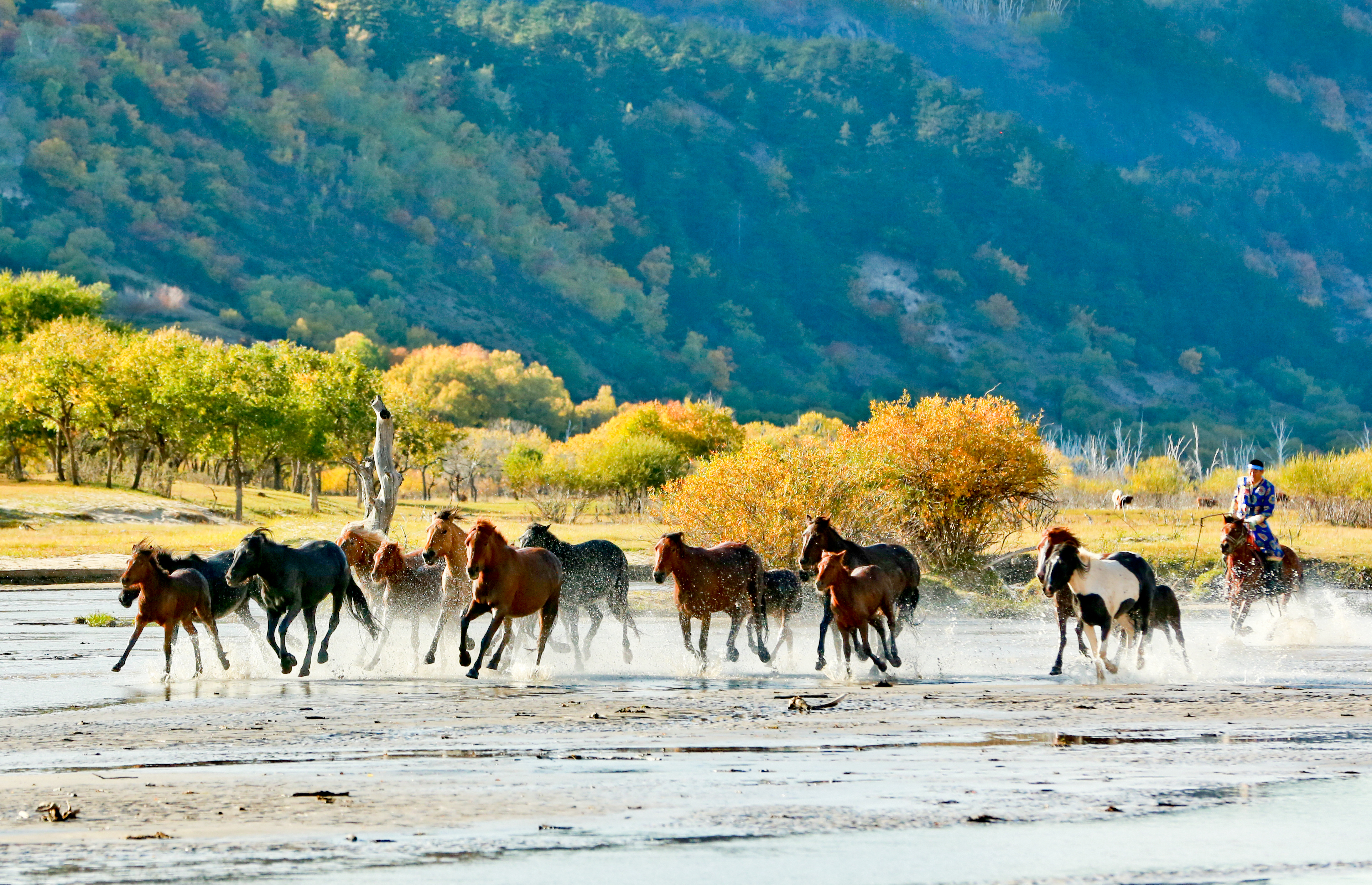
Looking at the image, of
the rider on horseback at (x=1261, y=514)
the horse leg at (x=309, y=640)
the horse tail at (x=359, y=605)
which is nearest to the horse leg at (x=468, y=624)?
the horse leg at (x=309, y=640)

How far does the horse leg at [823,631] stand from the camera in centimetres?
1738

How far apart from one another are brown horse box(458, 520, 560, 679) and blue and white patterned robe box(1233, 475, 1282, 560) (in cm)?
1045

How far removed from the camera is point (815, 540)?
58.6ft

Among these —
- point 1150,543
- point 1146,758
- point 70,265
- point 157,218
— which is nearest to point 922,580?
point 1150,543

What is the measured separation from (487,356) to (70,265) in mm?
47648

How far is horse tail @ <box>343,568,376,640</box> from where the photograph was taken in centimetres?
1859

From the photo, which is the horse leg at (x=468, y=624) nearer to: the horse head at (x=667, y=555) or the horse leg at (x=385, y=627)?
the horse leg at (x=385, y=627)

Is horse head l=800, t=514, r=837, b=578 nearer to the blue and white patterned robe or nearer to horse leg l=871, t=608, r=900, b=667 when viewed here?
horse leg l=871, t=608, r=900, b=667

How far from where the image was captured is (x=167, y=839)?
8531 mm

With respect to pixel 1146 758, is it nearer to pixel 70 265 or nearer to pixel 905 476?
pixel 905 476

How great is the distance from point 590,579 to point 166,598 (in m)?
5.12

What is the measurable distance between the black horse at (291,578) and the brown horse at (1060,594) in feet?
26.3

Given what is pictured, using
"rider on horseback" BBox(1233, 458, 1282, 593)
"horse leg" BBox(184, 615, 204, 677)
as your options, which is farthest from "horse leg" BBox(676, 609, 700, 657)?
"rider on horseback" BBox(1233, 458, 1282, 593)

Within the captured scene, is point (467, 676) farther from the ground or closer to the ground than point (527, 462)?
closer to the ground
